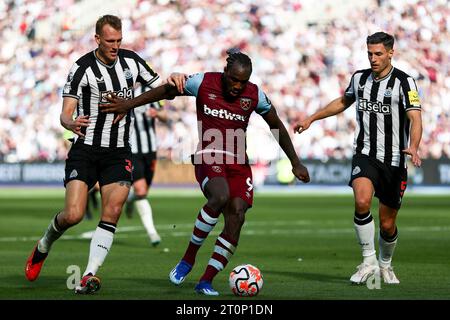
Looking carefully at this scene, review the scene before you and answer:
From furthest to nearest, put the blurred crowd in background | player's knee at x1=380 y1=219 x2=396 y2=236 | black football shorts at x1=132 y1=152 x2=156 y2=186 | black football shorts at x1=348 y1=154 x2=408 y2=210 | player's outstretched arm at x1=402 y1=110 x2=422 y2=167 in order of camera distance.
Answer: the blurred crowd in background < black football shorts at x1=132 y1=152 x2=156 y2=186 < player's knee at x1=380 y1=219 x2=396 y2=236 < black football shorts at x1=348 y1=154 x2=408 y2=210 < player's outstretched arm at x1=402 y1=110 x2=422 y2=167

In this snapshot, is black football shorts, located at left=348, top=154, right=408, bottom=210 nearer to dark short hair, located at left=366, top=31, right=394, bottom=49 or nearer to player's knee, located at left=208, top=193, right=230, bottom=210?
dark short hair, located at left=366, top=31, right=394, bottom=49

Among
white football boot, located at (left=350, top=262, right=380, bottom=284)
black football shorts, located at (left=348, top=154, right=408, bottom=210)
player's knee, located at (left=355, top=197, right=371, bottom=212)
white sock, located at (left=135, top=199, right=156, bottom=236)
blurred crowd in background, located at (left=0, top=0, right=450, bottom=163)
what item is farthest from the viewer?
blurred crowd in background, located at (left=0, top=0, right=450, bottom=163)

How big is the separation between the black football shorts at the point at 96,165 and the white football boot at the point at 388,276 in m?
2.56

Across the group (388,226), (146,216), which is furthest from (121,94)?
(146,216)

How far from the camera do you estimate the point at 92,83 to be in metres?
8.77

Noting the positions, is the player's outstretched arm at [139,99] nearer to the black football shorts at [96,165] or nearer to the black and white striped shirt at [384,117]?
the black football shorts at [96,165]

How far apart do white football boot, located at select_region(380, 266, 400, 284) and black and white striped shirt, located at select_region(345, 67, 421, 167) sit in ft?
3.23

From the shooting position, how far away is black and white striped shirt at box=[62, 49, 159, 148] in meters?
8.76

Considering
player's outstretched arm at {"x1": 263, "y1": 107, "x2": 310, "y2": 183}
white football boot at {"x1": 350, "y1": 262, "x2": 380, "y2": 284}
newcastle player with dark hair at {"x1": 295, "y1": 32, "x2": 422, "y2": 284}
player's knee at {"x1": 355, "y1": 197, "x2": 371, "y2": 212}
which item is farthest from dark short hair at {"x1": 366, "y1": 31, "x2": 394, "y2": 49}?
white football boot at {"x1": 350, "y1": 262, "x2": 380, "y2": 284}

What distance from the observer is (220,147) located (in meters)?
8.64

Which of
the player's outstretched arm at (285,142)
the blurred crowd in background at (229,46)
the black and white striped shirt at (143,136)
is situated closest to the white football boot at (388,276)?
the player's outstretched arm at (285,142)

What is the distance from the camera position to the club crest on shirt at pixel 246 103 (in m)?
8.54
